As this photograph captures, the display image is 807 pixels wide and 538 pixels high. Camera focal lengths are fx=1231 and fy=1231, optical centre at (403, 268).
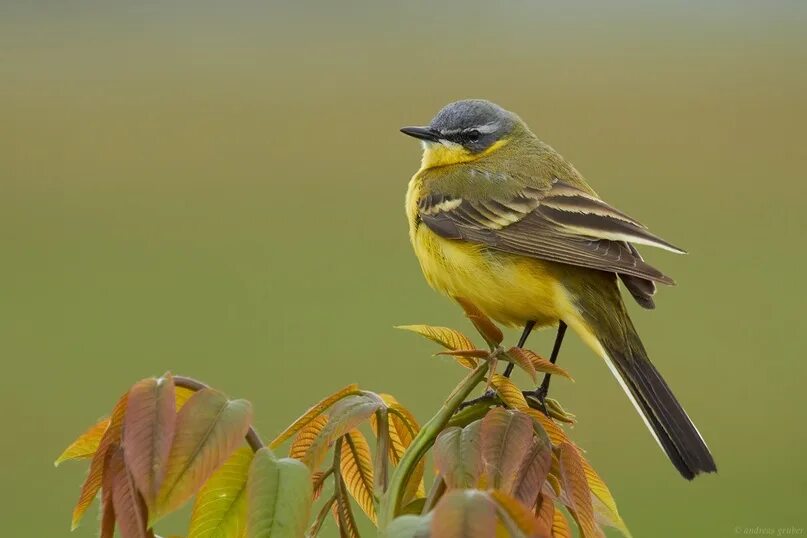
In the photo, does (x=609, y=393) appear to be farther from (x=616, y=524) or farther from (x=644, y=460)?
(x=616, y=524)

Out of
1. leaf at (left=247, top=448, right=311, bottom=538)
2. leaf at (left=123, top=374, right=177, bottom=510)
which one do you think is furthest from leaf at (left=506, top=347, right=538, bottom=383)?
leaf at (left=123, top=374, right=177, bottom=510)

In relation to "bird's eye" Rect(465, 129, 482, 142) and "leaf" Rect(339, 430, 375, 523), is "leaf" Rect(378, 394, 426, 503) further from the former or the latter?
"bird's eye" Rect(465, 129, 482, 142)

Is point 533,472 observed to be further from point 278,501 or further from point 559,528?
point 278,501

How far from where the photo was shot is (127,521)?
6.27 feet

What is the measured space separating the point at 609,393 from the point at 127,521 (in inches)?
490

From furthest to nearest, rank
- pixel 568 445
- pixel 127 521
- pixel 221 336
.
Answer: pixel 221 336, pixel 568 445, pixel 127 521

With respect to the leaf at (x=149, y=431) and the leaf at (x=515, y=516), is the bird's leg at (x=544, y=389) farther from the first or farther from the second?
the leaf at (x=515, y=516)

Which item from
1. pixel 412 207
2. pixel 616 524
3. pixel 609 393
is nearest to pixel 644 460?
pixel 609 393

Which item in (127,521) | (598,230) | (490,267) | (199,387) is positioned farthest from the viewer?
(490,267)

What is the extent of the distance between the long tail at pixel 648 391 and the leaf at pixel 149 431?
162cm

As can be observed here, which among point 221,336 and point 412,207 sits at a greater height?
point 412,207

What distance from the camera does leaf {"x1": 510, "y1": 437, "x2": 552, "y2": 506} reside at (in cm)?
207

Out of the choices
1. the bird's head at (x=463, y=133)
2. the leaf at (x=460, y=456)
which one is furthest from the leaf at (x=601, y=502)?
the bird's head at (x=463, y=133)

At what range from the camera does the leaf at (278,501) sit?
1875 mm
